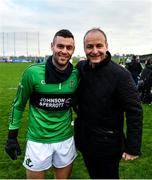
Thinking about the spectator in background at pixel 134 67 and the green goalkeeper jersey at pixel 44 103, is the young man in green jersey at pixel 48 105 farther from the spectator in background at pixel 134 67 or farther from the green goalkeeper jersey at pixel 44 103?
the spectator in background at pixel 134 67

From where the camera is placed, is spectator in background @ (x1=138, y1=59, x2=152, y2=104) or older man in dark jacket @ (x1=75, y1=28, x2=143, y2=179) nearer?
older man in dark jacket @ (x1=75, y1=28, x2=143, y2=179)

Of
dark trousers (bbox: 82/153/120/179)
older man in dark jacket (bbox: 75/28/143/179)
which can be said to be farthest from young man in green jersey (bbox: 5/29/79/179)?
dark trousers (bbox: 82/153/120/179)

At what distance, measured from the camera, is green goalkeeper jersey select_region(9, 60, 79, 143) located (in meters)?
4.05

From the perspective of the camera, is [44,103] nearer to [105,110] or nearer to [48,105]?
[48,105]

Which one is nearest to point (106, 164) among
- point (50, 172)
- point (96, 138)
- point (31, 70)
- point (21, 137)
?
point (96, 138)

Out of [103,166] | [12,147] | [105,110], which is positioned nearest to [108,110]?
[105,110]

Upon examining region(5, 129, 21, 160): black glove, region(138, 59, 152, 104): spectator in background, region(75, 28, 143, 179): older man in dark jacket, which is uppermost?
region(75, 28, 143, 179): older man in dark jacket

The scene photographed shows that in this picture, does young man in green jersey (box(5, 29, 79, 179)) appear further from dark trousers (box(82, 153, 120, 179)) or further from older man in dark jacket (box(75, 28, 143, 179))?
dark trousers (box(82, 153, 120, 179))

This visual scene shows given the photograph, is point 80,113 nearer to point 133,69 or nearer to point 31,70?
point 31,70

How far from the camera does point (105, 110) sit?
394 cm

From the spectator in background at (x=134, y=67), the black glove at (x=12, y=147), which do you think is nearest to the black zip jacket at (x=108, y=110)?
the black glove at (x=12, y=147)

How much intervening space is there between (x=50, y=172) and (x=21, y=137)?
2.62 m

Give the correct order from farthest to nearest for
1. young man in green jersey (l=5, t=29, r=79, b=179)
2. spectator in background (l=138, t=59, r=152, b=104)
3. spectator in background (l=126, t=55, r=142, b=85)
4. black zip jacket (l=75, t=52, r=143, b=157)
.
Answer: spectator in background (l=126, t=55, r=142, b=85)
spectator in background (l=138, t=59, r=152, b=104)
young man in green jersey (l=5, t=29, r=79, b=179)
black zip jacket (l=75, t=52, r=143, b=157)

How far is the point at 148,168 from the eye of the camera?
6.82 m
